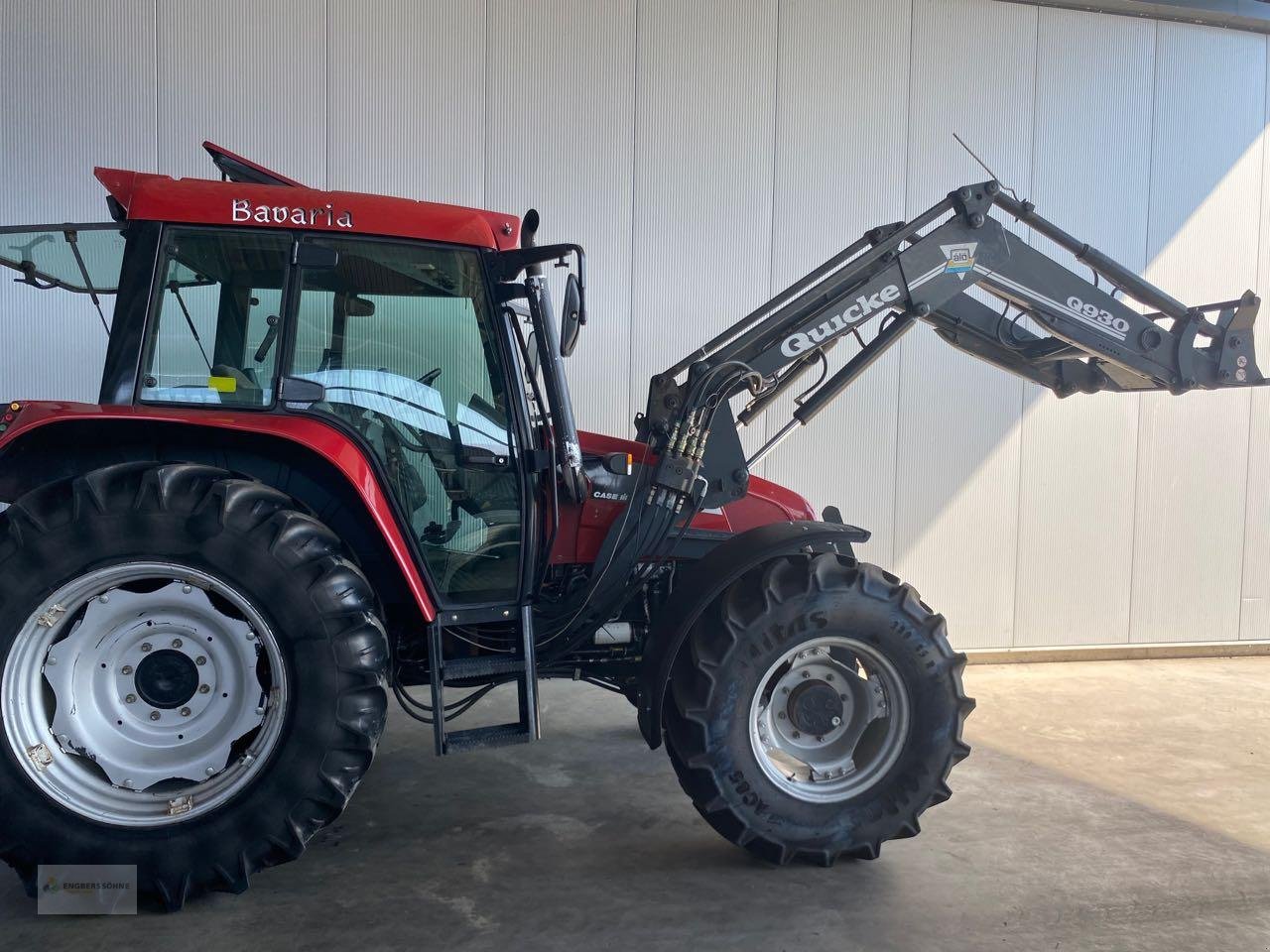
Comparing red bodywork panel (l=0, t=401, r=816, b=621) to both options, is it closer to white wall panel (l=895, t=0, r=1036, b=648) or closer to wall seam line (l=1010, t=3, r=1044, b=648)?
white wall panel (l=895, t=0, r=1036, b=648)

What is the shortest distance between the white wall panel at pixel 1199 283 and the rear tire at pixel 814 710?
4.24 meters

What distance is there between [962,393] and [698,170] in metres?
2.36

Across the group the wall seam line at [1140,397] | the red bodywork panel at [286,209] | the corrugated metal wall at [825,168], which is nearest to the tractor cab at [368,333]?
the red bodywork panel at [286,209]

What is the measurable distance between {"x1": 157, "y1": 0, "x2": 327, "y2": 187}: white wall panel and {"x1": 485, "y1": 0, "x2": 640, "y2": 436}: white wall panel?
0.89 meters

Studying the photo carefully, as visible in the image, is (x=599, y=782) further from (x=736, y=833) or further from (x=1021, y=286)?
(x=1021, y=286)

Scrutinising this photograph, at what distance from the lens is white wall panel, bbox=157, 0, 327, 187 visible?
5301 millimetres

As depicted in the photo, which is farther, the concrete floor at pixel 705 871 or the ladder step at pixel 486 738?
the ladder step at pixel 486 738

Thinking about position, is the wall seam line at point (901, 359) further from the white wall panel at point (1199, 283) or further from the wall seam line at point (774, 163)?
the white wall panel at point (1199, 283)

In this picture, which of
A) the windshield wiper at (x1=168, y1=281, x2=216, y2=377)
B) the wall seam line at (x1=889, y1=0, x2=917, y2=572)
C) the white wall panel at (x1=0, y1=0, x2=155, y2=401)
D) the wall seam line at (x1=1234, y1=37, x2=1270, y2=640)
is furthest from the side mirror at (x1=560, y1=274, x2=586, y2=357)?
the wall seam line at (x1=1234, y1=37, x2=1270, y2=640)

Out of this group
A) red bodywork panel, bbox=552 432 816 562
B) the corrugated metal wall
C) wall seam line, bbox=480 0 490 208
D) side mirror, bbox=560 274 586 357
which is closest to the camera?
side mirror, bbox=560 274 586 357

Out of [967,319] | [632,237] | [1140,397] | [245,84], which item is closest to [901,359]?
[1140,397]

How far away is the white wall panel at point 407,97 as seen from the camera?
5512 millimetres

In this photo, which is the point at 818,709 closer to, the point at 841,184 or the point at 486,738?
the point at 486,738

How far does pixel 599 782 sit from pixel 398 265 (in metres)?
2.37
